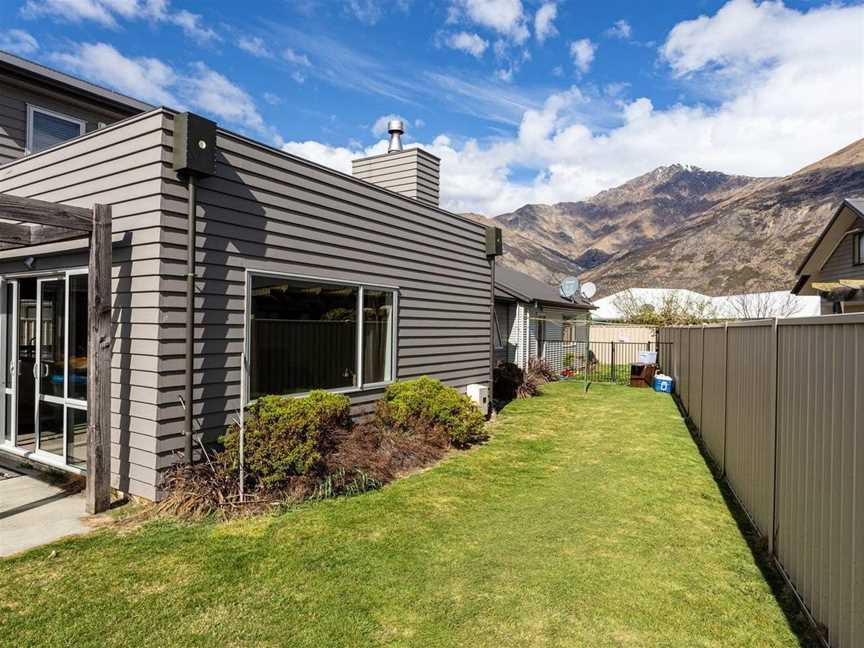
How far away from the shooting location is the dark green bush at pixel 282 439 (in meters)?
4.81

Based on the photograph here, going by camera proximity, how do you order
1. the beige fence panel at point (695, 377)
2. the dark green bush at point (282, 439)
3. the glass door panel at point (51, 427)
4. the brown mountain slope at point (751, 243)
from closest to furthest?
1. the dark green bush at point (282, 439)
2. the glass door panel at point (51, 427)
3. the beige fence panel at point (695, 377)
4. the brown mountain slope at point (751, 243)

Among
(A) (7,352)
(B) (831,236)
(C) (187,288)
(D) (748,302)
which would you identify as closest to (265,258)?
(C) (187,288)

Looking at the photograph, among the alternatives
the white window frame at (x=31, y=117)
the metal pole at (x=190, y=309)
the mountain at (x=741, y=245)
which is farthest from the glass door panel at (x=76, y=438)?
the mountain at (x=741, y=245)

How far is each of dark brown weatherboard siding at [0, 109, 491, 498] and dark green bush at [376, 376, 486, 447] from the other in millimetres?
550

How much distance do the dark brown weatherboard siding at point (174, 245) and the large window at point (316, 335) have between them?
8.0 inches

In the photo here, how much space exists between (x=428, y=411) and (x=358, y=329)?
152 cm

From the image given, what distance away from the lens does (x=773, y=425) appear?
11.9 feet

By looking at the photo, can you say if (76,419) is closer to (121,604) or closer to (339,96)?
(121,604)

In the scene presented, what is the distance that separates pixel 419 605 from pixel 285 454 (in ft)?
7.26

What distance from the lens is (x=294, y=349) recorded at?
5949 millimetres

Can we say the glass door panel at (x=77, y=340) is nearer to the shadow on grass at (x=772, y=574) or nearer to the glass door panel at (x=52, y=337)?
the glass door panel at (x=52, y=337)

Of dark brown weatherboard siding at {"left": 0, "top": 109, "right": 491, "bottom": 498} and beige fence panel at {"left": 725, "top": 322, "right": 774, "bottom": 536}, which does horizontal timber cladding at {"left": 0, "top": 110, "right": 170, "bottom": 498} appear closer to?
dark brown weatherboard siding at {"left": 0, "top": 109, "right": 491, "bottom": 498}

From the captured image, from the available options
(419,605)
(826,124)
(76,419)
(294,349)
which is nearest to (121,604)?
(419,605)

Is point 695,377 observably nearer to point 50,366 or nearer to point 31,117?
point 50,366
